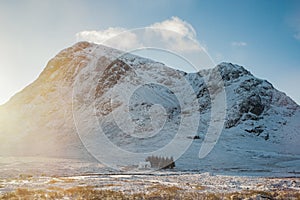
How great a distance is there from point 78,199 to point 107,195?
2.72 meters

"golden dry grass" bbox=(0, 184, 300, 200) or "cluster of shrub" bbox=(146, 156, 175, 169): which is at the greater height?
"cluster of shrub" bbox=(146, 156, 175, 169)

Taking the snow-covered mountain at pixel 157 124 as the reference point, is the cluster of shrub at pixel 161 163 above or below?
below

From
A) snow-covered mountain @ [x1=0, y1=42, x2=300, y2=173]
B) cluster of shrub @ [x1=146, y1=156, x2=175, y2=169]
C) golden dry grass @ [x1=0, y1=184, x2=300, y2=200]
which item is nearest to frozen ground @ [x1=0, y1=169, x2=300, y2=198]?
golden dry grass @ [x1=0, y1=184, x2=300, y2=200]

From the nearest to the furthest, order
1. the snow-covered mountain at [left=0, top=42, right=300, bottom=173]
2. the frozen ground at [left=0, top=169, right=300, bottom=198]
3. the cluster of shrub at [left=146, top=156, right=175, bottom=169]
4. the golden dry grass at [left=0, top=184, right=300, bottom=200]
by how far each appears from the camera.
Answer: the golden dry grass at [left=0, top=184, right=300, bottom=200] → the frozen ground at [left=0, top=169, right=300, bottom=198] → the cluster of shrub at [left=146, top=156, right=175, bottom=169] → the snow-covered mountain at [left=0, top=42, right=300, bottom=173]

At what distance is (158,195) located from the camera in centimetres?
2617

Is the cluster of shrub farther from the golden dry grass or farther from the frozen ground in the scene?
the golden dry grass

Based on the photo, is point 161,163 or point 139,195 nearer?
point 139,195

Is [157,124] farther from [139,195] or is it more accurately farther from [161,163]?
[139,195]

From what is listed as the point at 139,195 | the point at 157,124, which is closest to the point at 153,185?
the point at 139,195

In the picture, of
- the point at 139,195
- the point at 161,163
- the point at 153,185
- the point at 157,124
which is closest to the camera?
the point at 139,195

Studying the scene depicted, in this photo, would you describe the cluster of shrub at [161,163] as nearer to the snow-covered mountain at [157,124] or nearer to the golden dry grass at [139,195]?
the snow-covered mountain at [157,124]

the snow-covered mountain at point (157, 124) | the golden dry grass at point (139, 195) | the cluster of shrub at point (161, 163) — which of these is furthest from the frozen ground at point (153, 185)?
the snow-covered mountain at point (157, 124)

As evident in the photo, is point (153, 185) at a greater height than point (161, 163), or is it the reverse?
point (161, 163)

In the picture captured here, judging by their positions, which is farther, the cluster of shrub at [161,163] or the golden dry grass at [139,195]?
the cluster of shrub at [161,163]
